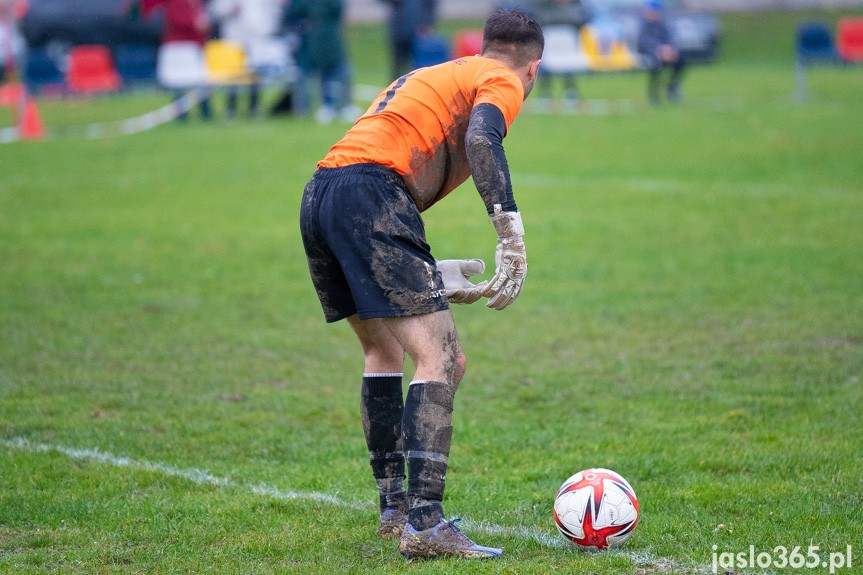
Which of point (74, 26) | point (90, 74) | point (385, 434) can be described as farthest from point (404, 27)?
point (385, 434)

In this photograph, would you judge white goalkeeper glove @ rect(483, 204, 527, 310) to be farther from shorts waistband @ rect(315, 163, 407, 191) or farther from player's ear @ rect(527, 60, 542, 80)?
player's ear @ rect(527, 60, 542, 80)

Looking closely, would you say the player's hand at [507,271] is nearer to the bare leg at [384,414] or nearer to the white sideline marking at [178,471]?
the bare leg at [384,414]

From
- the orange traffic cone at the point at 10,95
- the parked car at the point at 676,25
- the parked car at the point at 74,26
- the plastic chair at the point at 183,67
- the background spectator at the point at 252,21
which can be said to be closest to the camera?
the plastic chair at the point at 183,67

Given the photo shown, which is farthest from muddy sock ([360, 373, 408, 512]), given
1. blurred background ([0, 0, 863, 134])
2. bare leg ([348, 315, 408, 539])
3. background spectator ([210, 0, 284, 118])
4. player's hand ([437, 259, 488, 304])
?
background spectator ([210, 0, 284, 118])

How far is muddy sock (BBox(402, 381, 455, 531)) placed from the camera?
3.74m

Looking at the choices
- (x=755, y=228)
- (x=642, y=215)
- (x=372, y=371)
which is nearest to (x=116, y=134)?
(x=642, y=215)

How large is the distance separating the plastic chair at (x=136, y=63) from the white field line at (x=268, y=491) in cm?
2611

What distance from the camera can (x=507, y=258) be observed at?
3828 millimetres

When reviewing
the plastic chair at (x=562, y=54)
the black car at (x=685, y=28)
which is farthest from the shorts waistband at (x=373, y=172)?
the black car at (x=685, y=28)

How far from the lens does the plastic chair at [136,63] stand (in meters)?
29.4

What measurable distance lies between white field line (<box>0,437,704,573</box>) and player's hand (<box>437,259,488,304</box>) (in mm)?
985

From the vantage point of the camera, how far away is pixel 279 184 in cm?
1451

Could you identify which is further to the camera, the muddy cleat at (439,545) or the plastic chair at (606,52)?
the plastic chair at (606,52)

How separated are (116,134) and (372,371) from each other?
58.4 feet
